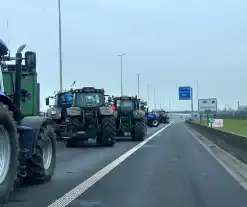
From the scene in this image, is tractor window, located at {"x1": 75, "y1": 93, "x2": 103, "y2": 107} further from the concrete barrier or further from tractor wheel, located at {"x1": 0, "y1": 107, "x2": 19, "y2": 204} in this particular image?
tractor wheel, located at {"x1": 0, "y1": 107, "x2": 19, "y2": 204}

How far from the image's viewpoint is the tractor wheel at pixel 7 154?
8188 millimetres

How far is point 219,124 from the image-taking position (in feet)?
145

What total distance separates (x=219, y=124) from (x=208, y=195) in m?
34.6

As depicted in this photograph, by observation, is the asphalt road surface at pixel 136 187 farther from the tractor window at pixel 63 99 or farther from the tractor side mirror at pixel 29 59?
the tractor window at pixel 63 99

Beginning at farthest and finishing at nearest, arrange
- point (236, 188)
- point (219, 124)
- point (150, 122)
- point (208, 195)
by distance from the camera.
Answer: point (150, 122) → point (219, 124) → point (236, 188) → point (208, 195)

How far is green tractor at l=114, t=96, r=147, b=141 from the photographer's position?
31125 millimetres

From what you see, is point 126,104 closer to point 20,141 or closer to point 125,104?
point 125,104

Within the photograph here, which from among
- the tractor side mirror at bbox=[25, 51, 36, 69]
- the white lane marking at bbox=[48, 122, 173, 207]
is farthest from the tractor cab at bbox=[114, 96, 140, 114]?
the tractor side mirror at bbox=[25, 51, 36, 69]

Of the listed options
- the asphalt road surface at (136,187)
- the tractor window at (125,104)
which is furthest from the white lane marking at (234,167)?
the tractor window at (125,104)

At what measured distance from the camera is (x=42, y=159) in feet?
37.0

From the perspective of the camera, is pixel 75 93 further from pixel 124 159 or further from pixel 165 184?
pixel 165 184

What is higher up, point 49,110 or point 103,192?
point 49,110

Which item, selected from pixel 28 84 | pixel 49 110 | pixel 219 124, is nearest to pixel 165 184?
pixel 28 84

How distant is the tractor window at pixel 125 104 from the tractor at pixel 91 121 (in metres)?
7.20
